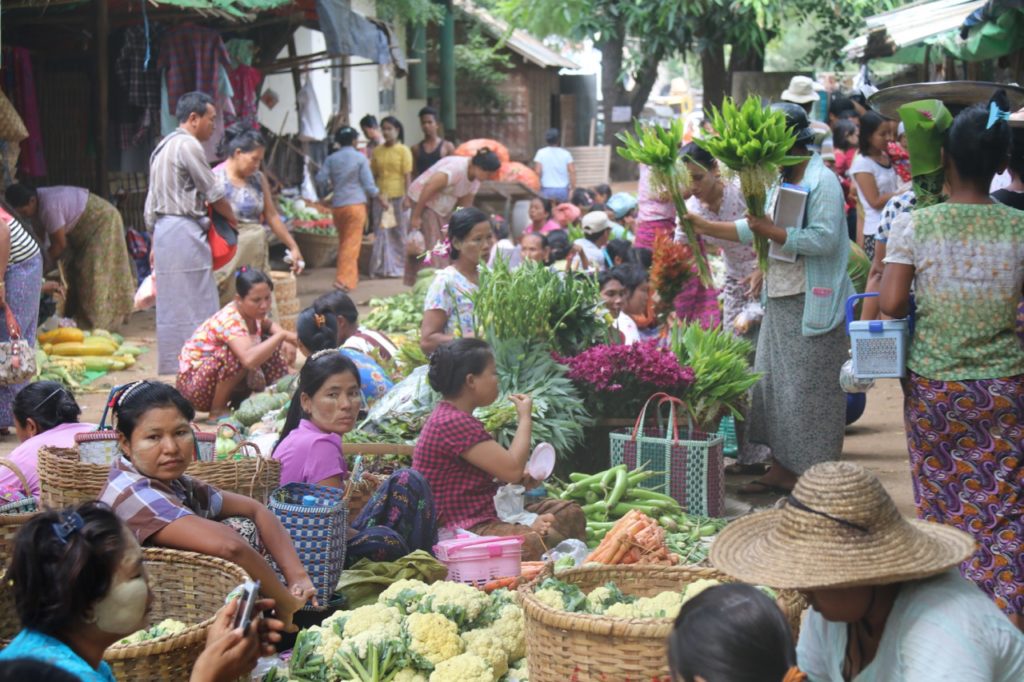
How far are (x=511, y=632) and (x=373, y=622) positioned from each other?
1.48 ft

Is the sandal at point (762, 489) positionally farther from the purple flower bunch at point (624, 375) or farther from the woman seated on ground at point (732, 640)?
the woman seated on ground at point (732, 640)

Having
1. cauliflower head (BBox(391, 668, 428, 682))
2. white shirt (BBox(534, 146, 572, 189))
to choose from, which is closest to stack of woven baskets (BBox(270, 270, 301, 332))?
cauliflower head (BBox(391, 668, 428, 682))

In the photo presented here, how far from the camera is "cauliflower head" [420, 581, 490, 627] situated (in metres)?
4.35

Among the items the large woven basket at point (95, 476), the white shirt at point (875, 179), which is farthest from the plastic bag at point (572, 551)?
the white shirt at point (875, 179)

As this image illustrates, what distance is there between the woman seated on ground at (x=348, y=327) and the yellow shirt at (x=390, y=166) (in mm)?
9101

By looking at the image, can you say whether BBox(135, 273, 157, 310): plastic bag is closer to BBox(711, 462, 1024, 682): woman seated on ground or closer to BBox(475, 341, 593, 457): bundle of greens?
BBox(475, 341, 593, 457): bundle of greens

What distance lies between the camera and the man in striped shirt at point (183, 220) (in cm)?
945

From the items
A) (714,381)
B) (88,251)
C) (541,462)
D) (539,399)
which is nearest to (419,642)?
(541,462)

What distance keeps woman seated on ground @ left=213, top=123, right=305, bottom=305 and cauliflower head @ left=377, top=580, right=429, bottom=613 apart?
5820mm

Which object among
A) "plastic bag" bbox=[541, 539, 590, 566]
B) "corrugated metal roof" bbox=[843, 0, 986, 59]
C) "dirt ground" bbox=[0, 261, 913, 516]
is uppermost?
"corrugated metal roof" bbox=[843, 0, 986, 59]

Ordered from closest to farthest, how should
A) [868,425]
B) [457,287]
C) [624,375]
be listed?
1. [624,375]
2. [457,287]
3. [868,425]

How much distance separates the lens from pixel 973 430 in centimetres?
456

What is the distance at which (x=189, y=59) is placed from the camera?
38.8 ft

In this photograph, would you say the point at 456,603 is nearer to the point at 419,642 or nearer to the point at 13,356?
the point at 419,642
